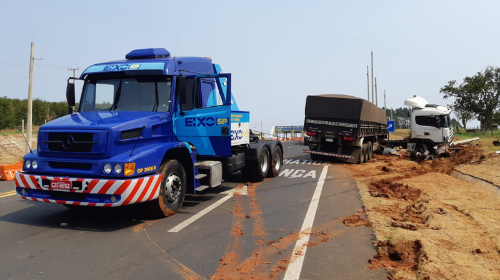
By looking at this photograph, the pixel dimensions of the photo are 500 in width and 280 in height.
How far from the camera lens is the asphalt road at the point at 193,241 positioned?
4.62 m

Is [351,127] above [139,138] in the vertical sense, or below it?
above

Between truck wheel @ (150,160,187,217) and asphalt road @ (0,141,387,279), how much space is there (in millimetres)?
188

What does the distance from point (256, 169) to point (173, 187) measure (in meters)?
4.58

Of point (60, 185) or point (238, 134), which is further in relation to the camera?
point (238, 134)

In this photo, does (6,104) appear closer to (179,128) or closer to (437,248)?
(179,128)

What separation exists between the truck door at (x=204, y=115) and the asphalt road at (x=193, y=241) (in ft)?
4.35

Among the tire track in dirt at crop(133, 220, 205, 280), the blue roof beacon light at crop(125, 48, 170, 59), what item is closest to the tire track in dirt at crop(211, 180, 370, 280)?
the tire track in dirt at crop(133, 220, 205, 280)

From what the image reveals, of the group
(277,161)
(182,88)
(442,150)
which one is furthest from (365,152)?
(182,88)

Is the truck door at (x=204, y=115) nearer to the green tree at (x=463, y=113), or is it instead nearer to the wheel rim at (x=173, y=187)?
the wheel rim at (x=173, y=187)

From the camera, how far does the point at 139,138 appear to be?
6656 millimetres

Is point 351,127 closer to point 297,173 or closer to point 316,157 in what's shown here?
point 316,157

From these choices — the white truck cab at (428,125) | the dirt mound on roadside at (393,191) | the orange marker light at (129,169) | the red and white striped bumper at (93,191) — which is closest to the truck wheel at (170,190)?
the red and white striped bumper at (93,191)

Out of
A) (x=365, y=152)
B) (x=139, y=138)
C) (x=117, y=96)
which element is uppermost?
(x=117, y=96)

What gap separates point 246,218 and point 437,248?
10.7ft
